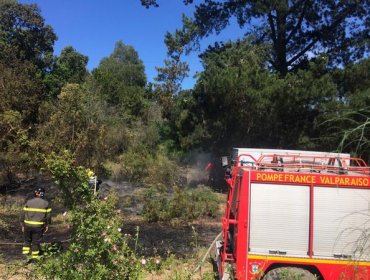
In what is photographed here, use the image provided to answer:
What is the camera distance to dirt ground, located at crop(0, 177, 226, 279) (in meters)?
11.7

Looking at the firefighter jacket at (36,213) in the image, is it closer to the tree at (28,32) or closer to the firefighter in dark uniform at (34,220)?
the firefighter in dark uniform at (34,220)

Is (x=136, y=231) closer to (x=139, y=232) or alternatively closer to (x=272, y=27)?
(x=139, y=232)

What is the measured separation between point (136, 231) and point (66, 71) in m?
37.9

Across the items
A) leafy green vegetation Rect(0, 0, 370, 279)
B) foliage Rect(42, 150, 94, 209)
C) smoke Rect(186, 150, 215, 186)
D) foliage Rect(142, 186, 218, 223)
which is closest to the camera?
foliage Rect(42, 150, 94, 209)

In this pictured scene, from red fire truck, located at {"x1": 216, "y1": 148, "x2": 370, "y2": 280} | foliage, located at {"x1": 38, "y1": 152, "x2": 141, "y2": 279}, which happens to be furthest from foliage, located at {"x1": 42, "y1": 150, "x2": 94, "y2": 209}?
red fire truck, located at {"x1": 216, "y1": 148, "x2": 370, "y2": 280}

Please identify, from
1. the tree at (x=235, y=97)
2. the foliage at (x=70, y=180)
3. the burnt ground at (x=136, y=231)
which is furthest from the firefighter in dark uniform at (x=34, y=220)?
the tree at (x=235, y=97)

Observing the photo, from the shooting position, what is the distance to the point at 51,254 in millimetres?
4363

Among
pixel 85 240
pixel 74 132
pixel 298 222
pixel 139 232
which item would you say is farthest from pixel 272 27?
pixel 85 240

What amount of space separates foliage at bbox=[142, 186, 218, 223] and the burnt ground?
0.39 metres

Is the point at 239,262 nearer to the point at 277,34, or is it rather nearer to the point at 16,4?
the point at 277,34

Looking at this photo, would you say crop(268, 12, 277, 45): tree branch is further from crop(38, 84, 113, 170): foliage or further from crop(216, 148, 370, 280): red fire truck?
crop(216, 148, 370, 280): red fire truck

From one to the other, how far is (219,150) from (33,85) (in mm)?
11949

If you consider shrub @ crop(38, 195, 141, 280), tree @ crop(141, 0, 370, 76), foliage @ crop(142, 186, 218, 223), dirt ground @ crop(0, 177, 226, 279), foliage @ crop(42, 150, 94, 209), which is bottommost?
dirt ground @ crop(0, 177, 226, 279)

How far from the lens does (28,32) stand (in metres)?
44.8
